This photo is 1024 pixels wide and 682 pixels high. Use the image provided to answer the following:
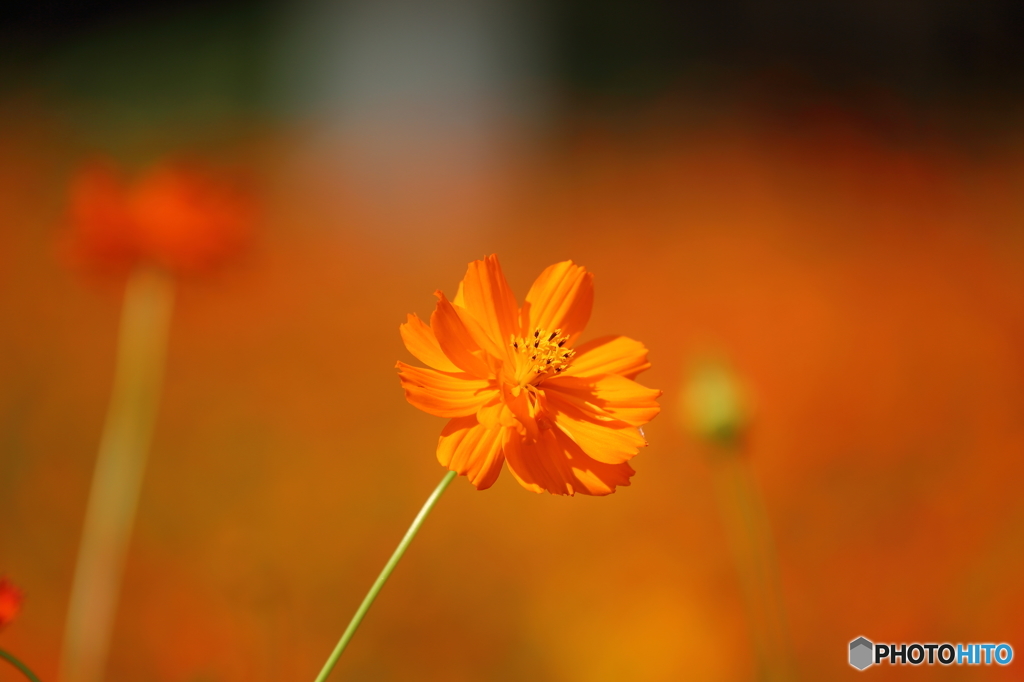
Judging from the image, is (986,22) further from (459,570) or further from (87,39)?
(87,39)

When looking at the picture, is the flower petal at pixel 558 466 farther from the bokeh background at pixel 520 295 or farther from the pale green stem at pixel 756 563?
the bokeh background at pixel 520 295

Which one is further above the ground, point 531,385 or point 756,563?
point 531,385

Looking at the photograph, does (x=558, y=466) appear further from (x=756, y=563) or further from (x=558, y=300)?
(x=756, y=563)

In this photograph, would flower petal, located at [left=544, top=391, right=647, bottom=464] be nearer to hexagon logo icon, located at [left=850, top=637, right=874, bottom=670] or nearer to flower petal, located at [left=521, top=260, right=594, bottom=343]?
flower petal, located at [left=521, top=260, right=594, bottom=343]

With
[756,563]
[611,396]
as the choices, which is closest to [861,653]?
[756,563]

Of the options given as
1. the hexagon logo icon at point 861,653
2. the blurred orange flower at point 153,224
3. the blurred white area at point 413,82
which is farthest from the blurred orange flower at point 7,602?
the blurred white area at point 413,82

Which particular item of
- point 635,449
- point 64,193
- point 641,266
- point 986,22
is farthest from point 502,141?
point 635,449
